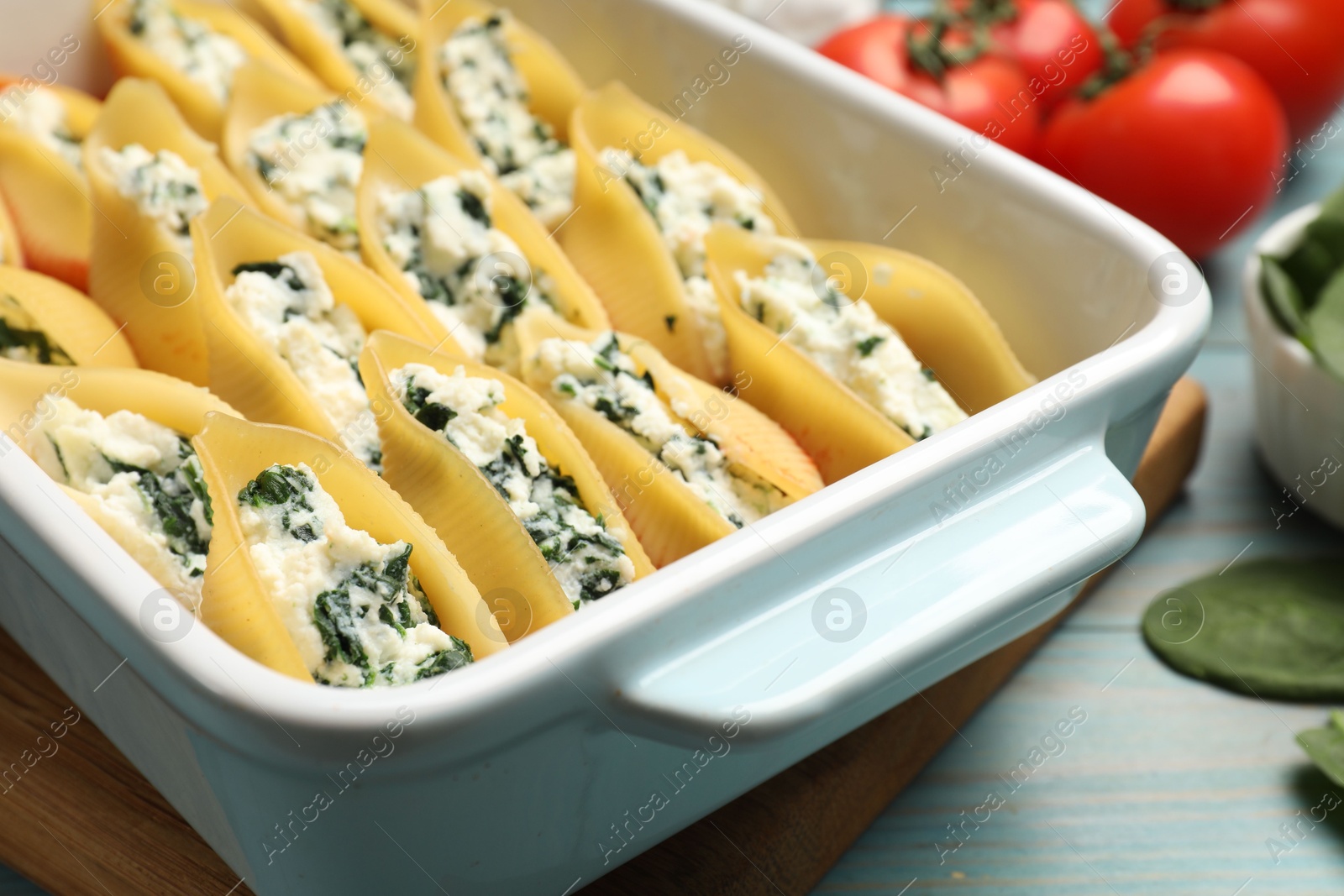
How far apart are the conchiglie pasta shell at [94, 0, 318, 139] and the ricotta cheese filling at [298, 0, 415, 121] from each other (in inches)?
2.1

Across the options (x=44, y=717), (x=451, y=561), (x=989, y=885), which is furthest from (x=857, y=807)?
(x=44, y=717)

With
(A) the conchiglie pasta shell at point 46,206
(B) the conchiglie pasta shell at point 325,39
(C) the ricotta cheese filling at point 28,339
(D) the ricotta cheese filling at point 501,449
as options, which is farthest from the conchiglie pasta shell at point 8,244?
(D) the ricotta cheese filling at point 501,449

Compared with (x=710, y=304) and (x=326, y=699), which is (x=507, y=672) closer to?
(x=326, y=699)

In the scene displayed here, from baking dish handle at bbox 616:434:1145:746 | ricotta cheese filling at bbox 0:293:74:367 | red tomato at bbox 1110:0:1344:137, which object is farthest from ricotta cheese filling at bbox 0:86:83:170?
red tomato at bbox 1110:0:1344:137

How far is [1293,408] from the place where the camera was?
4.10 feet

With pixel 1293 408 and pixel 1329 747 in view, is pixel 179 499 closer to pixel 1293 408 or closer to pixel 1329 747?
pixel 1329 747

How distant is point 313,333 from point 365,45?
1.82 ft

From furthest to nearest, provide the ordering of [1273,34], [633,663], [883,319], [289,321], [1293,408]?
1. [1273,34]
2. [1293,408]
3. [883,319]
4. [289,321]
5. [633,663]

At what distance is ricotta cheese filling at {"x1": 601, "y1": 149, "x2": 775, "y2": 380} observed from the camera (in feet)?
3.81

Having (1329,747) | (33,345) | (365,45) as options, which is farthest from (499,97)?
(1329,747)

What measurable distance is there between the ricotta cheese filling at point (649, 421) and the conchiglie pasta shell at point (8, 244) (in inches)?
20.8

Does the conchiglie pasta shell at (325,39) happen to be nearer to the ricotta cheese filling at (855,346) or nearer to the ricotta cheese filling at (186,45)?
the ricotta cheese filling at (186,45)

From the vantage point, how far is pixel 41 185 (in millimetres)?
1197

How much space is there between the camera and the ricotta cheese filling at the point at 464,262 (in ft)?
3.58
